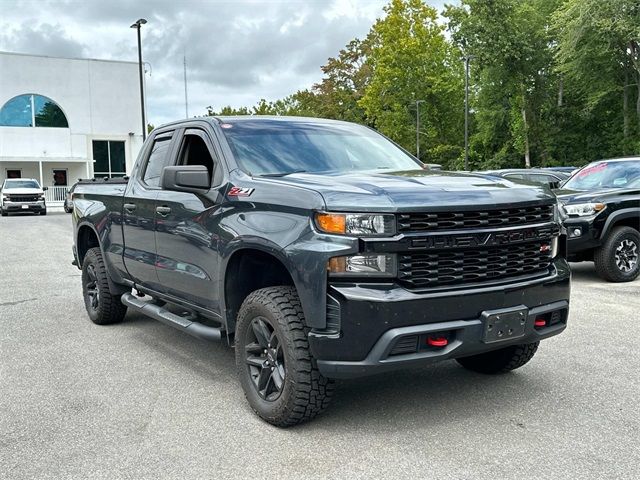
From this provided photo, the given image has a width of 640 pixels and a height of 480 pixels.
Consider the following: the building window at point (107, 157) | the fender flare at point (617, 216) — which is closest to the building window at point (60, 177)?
the building window at point (107, 157)

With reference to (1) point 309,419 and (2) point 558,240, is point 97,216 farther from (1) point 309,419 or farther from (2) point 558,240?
(2) point 558,240

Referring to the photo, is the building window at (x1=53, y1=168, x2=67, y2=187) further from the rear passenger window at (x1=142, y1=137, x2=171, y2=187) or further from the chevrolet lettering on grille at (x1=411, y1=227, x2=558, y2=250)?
the chevrolet lettering on grille at (x1=411, y1=227, x2=558, y2=250)

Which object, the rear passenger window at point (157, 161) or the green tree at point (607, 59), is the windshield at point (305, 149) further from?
the green tree at point (607, 59)

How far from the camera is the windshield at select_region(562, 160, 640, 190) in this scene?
30.6 ft

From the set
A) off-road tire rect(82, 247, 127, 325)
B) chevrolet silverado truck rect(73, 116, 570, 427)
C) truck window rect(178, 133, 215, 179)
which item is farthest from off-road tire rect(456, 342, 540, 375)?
off-road tire rect(82, 247, 127, 325)

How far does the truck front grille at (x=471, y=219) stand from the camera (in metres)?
3.41

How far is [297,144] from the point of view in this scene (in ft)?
15.8

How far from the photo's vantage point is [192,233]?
456cm

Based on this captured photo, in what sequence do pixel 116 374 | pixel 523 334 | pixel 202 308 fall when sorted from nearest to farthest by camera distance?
pixel 523 334 → pixel 202 308 → pixel 116 374

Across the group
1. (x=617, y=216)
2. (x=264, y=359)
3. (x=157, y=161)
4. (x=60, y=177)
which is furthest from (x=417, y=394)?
(x=60, y=177)

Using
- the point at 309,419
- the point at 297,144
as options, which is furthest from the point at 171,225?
the point at 309,419

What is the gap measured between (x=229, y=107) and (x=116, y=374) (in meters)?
88.8

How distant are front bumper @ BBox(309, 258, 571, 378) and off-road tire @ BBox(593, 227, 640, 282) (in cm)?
579

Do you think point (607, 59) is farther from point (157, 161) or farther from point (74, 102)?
point (157, 161)
